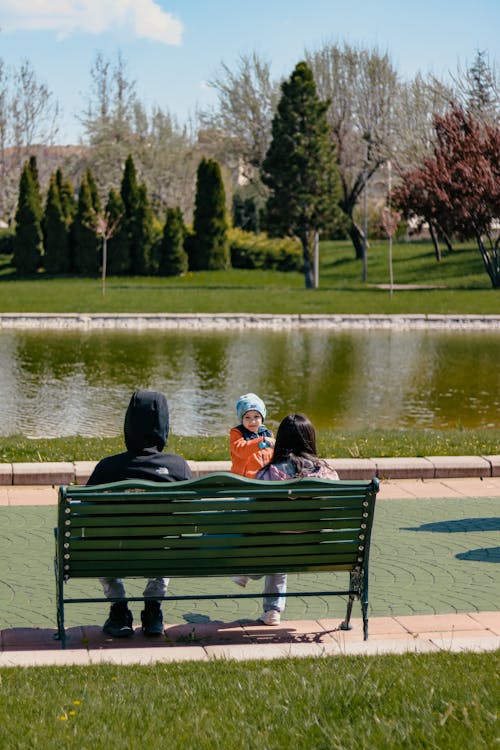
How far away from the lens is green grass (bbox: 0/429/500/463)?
1075 centimetres

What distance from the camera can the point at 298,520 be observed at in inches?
227

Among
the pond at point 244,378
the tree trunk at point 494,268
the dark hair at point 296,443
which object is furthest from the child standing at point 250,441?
the tree trunk at point 494,268

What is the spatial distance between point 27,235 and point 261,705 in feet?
178

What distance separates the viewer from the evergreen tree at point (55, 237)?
56.0 metres

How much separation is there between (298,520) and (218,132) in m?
59.8

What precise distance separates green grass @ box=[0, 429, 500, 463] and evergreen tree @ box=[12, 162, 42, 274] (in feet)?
150

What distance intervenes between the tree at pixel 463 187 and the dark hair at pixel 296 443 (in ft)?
138

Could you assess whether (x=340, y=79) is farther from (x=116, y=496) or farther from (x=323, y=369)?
(x=116, y=496)

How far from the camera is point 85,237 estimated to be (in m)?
55.5

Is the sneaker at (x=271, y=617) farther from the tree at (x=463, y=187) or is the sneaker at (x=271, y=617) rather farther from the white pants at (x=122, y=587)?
the tree at (x=463, y=187)

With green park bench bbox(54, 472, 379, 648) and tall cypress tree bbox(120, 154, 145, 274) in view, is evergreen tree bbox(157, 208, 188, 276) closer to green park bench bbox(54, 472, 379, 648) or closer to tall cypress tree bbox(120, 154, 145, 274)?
tall cypress tree bbox(120, 154, 145, 274)

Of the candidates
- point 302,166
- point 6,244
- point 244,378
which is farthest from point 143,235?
point 244,378

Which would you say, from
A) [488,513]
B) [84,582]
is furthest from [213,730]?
[488,513]

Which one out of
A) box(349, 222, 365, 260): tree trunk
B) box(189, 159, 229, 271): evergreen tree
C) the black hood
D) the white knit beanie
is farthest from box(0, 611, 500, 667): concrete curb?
box(349, 222, 365, 260): tree trunk
